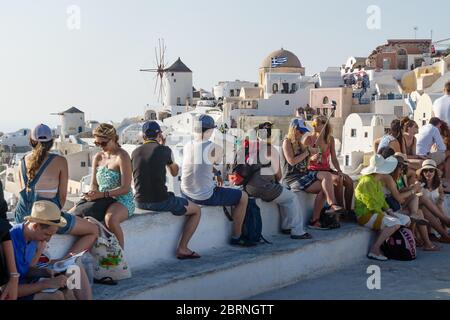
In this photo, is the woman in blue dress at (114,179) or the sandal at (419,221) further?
the sandal at (419,221)

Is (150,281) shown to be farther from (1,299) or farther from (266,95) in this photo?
(266,95)

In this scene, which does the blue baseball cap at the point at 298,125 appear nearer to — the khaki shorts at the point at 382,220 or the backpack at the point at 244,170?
the backpack at the point at 244,170

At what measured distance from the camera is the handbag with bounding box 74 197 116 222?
526cm

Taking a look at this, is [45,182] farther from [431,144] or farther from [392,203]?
[431,144]

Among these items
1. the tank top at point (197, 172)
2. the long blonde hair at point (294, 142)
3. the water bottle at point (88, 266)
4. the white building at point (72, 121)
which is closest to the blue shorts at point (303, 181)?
the long blonde hair at point (294, 142)

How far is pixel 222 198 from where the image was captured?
611cm

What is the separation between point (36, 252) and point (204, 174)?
2.05 meters

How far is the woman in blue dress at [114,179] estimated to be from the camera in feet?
17.2

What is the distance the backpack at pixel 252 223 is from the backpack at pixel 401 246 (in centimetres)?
148

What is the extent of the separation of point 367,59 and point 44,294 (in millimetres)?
67732

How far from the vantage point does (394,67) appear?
6462cm

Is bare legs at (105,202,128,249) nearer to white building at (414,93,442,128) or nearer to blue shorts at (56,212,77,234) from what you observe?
blue shorts at (56,212,77,234)

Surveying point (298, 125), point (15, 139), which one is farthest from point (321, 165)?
point (15, 139)
